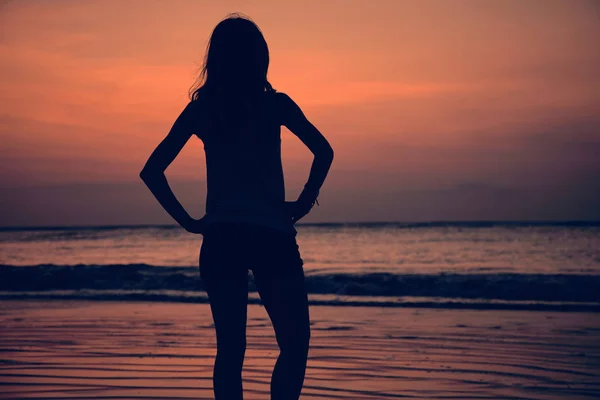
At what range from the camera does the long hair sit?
2.81 metres

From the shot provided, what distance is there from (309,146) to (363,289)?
13.2m

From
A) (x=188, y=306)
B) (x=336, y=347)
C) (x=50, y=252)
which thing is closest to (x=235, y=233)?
(x=336, y=347)

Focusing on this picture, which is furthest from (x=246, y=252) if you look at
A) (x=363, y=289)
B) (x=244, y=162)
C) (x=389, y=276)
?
(x=389, y=276)

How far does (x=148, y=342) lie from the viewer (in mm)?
7750

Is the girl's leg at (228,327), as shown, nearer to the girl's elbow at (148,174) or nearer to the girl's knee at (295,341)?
the girl's knee at (295,341)

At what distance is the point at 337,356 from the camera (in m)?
6.81

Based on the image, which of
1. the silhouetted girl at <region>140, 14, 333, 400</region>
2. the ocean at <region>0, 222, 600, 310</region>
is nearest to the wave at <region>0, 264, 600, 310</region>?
the ocean at <region>0, 222, 600, 310</region>

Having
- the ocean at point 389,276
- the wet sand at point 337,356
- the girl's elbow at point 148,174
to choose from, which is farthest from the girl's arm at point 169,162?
the ocean at point 389,276

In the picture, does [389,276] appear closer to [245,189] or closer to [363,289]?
[363,289]

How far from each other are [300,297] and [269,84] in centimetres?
83

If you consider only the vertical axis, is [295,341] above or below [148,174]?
below

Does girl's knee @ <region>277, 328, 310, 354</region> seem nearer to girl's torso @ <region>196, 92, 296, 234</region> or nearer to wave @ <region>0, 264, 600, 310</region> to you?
girl's torso @ <region>196, 92, 296, 234</region>

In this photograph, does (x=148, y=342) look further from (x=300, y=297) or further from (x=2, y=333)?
(x=300, y=297)

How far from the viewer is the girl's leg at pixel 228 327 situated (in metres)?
2.78
